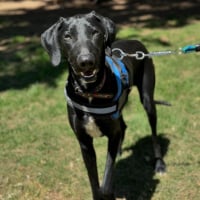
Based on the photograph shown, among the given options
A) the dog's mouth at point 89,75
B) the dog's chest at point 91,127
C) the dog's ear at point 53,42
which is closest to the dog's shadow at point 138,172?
the dog's chest at point 91,127

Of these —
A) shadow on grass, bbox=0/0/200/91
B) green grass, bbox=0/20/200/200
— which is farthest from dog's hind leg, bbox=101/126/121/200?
shadow on grass, bbox=0/0/200/91

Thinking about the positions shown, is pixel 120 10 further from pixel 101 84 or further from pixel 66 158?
pixel 101 84

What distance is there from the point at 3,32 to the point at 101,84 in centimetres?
753

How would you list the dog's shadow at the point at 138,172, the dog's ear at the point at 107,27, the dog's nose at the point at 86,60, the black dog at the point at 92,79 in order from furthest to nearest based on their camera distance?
the dog's shadow at the point at 138,172 < the dog's ear at the point at 107,27 < the black dog at the point at 92,79 < the dog's nose at the point at 86,60

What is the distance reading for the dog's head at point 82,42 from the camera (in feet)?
11.6

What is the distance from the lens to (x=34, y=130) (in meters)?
6.30

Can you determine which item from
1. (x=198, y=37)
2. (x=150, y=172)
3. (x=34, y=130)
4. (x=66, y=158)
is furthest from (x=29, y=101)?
(x=198, y=37)

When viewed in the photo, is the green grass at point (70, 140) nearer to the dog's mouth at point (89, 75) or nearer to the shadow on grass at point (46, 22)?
the shadow on grass at point (46, 22)

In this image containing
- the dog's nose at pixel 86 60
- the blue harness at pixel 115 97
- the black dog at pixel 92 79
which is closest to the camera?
the dog's nose at pixel 86 60

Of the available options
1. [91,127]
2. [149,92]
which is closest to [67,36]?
[91,127]

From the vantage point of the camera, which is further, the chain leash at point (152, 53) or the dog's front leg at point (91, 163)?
the chain leash at point (152, 53)

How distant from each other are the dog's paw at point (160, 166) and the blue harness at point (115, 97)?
1130 mm

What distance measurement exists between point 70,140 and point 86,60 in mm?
2676

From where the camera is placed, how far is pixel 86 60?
345 centimetres
